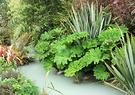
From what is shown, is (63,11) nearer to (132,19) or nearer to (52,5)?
(52,5)

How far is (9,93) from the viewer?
2.44m

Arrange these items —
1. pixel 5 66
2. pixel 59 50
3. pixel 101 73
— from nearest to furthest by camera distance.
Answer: pixel 101 73 < pixel 59 50 < pixel 5 66

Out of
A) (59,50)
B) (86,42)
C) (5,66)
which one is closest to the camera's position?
(86,42)

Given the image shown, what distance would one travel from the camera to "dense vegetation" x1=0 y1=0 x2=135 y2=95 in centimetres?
243

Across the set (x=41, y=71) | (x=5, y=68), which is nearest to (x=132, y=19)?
(x=41, y=71)

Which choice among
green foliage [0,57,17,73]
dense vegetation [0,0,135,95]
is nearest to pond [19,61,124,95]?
dense vegetation [0,0,135,95]

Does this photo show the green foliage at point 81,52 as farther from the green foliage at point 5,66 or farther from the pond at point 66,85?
the green foliage at point 5,66

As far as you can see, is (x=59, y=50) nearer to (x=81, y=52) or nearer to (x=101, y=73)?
(x=81, y=52)

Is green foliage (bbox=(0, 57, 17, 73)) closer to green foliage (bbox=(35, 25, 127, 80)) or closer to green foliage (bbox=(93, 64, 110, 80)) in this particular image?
green foliage (bbox=(35, 25, 127, 80))

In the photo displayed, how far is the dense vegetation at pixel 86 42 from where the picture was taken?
2.43m

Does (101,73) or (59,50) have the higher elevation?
(59,50)

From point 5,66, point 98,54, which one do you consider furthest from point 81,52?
point 5,66

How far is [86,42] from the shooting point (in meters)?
3.08

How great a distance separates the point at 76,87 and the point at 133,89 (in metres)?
1.17
